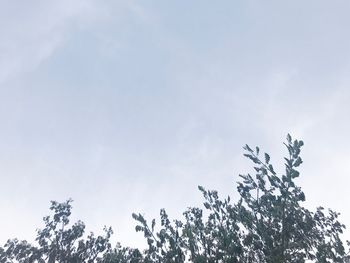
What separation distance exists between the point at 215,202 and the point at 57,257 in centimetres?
1746

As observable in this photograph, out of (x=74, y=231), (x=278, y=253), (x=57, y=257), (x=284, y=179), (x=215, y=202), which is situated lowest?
(x=278, y=253)

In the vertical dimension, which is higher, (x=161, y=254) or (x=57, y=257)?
(x=57, y=257)

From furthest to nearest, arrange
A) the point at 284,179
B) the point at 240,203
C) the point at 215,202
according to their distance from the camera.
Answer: the point at 215,202 < the point at 240,203 < the point at 284,179

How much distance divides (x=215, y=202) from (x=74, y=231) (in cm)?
1738

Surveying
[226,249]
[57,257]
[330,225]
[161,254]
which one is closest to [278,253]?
[226,249]

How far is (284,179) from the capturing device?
38.2 feet

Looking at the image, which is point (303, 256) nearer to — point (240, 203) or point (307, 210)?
point (307, 210)

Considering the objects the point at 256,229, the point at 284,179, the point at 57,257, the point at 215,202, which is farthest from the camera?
the point at 57,257

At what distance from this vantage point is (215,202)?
49.0 ft

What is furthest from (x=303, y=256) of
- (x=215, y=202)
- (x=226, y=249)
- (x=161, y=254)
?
(x=161, y=254)

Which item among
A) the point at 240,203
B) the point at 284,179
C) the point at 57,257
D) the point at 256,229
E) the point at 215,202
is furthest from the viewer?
the point at 57,257

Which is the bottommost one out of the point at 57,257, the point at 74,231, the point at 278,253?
the point at 278,253

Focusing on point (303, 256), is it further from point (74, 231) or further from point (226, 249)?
point (74, 231)

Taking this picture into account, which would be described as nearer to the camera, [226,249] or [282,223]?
[282,223]
